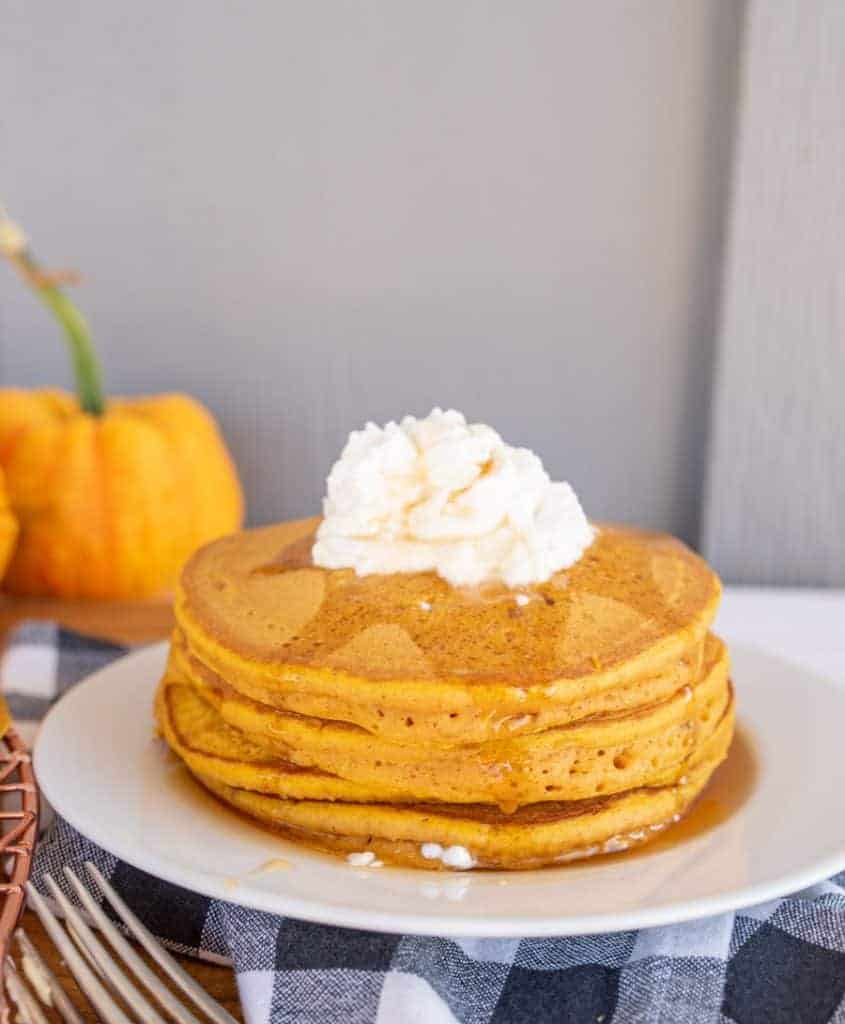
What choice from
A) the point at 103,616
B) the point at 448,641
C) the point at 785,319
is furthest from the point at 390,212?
the point at 448,641

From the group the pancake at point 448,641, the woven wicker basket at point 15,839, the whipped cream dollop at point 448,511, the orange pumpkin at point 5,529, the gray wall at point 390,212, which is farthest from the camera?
the gray wall at point 390,212

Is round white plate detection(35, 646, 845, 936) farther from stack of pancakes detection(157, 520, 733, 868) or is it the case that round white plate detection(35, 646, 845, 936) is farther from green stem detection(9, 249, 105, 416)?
green stem detection(9, 249, 105, 416)

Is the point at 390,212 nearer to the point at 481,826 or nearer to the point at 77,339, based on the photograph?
the point at 77,339

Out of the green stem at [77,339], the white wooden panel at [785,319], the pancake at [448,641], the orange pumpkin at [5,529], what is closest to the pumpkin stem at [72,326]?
the green stem at [77,339]

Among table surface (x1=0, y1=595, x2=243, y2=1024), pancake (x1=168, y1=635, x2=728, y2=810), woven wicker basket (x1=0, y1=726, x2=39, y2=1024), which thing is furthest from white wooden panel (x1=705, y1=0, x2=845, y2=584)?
woven wicker basket (x1=0, y1=726, x2=39, y2=1024)

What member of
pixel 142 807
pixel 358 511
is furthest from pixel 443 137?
pixel 142 807

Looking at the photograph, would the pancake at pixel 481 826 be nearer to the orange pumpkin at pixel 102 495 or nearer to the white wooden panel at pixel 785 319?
the orange pumpkin at pixel 102 495

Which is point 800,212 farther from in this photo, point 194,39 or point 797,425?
point 194,39
